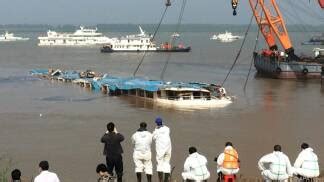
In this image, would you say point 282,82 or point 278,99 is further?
point 282,82

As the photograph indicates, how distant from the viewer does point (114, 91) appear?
113 ft

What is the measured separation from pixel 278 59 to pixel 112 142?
35.7m

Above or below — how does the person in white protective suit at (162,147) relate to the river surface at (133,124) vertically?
above

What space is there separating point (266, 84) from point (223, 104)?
12654 mm

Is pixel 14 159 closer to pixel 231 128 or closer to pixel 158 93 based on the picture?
pixel 231 128

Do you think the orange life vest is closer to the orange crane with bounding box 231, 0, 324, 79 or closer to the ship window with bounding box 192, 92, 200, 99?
the ship window with bounding box 192, 92, 200, 99

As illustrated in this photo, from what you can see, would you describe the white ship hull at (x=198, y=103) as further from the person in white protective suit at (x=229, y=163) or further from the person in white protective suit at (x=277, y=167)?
the person in white protective suit at (x=277, y=167)

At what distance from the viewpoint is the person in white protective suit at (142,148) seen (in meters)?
10.5

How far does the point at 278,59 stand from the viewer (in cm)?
4459

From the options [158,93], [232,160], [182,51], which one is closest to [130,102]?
[158,93]

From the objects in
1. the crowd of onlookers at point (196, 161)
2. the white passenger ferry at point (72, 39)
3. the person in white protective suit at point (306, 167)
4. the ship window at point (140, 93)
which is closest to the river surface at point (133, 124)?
the ship window at point (140, 93)

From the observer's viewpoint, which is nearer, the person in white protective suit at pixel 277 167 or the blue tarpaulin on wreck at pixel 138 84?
the person in white protective suit at pixel 277 167

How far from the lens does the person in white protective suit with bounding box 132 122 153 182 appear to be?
10.5 metres

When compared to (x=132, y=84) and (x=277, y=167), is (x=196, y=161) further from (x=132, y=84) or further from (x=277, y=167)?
(x=132, y=84)
